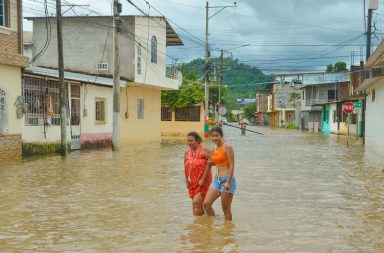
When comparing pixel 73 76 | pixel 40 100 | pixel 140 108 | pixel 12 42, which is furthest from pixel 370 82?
pixel 12 42

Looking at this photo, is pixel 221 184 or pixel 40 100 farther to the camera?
pixel 40 100

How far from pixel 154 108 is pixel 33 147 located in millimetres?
15956

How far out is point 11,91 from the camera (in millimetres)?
19344

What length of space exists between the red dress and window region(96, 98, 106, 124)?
64.1 feet

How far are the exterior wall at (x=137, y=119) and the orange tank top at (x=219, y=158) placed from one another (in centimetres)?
2271

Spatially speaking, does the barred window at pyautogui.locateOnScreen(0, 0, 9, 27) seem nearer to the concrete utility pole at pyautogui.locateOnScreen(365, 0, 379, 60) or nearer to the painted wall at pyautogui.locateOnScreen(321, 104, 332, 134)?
the concrete utility pole at pyautogui.locateOnScreen(365, 0, 379, 60)

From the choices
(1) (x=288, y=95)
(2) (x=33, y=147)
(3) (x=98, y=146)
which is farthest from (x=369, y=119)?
(1) (x=288, y=95)

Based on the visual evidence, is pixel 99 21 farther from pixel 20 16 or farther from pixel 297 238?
pixel 297 238

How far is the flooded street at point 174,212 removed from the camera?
7.32 metres

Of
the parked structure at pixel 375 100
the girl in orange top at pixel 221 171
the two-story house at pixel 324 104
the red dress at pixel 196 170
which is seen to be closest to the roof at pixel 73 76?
the parked structure at pixel 375 100

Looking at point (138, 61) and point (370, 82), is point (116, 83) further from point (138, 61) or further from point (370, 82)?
point (370, 82)

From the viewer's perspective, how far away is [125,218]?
901cm

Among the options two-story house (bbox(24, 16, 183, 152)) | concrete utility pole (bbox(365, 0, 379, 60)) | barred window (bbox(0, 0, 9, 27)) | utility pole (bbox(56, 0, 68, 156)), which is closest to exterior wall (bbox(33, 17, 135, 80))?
two-story house (bbox(24, 16, 183, 152))

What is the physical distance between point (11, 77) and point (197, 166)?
13.0 meters
